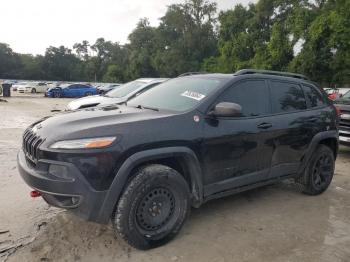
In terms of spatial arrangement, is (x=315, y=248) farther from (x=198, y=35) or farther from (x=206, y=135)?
(x=198, y=35)

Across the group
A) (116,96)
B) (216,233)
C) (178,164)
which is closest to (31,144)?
(178,164)

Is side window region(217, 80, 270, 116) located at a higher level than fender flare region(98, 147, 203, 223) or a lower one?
higher

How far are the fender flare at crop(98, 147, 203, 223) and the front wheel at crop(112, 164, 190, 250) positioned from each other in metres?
0.10

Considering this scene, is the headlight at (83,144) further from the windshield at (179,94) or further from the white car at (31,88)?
the white car at (31,88)

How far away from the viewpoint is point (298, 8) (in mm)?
33562

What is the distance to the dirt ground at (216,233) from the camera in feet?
11.7

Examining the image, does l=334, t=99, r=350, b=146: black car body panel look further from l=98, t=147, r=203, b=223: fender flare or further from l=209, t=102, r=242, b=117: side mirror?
l=98, t=147, r=203, b=223: fender flare

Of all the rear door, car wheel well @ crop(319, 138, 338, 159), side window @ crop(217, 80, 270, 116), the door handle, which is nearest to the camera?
side window @ crop(217, 80, 270, 116)

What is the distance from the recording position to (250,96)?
455 centimetres

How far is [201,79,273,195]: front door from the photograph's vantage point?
13.1 ft

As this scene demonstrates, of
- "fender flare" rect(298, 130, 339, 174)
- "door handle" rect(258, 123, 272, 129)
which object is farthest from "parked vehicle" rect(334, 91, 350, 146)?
"door handle" rect(258, 123, 272, 129)

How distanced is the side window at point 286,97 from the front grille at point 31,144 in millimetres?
2902

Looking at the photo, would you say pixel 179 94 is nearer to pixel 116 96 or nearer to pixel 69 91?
pixel 116 96

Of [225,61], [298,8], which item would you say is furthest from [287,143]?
[225,61]
